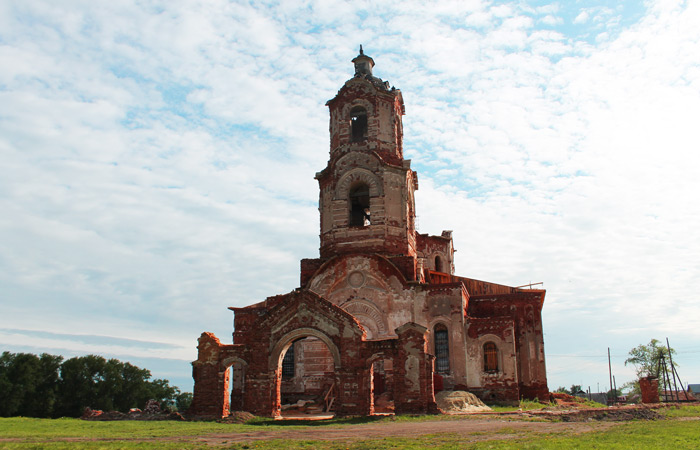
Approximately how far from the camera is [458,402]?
21359 millimetres

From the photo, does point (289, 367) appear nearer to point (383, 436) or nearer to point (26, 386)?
point (383, 436)

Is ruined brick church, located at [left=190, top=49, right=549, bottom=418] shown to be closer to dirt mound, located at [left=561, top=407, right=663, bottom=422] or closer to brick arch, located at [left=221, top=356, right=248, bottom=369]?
brick arch, located at [left=221, top=356, right=248, bottom=369]

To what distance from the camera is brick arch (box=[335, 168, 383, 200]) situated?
27.8m

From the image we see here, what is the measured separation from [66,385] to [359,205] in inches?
1026

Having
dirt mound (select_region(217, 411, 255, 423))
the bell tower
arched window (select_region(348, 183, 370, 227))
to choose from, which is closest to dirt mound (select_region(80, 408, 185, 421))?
dirt mound (select_region(217, 411, 255, 423))

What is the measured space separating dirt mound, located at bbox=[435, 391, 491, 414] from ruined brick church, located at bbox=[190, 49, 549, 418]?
1086 millimetres

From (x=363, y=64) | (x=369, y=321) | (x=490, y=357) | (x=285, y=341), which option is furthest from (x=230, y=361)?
(x=363, y=64)

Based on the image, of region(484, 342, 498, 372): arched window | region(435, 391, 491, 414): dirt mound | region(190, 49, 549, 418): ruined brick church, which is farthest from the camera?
region(484, 342, 498, 372): arched window

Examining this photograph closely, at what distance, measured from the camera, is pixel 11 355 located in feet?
131

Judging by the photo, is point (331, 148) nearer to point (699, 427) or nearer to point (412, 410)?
point (412, 410)

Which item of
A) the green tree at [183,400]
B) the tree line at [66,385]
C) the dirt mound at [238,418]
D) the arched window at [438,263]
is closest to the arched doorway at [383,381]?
the dirt mound at [238,418]

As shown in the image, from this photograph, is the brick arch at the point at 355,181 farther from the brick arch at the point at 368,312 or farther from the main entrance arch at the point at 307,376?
→ the main entrance arch at the point at 307,376

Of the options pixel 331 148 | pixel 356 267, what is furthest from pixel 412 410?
pixel 331 148

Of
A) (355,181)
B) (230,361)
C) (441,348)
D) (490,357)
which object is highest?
(355,181)
